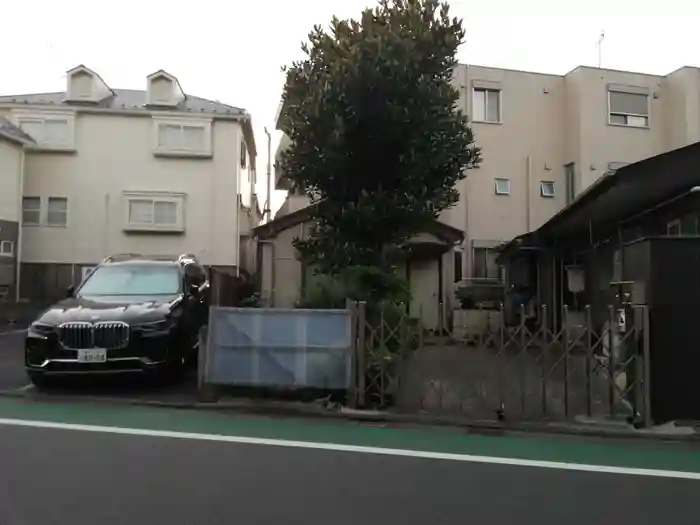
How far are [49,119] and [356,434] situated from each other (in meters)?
19.3

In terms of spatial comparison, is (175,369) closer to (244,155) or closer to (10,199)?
(10,199)

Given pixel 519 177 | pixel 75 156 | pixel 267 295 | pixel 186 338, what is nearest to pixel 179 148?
pixel 75 156

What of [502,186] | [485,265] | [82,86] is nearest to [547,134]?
[502,186]

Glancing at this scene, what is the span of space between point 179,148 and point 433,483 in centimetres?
1913

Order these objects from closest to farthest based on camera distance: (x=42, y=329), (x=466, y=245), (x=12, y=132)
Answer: (x=42, y=329) < (x=466, y=245) < (x=12, y=132)

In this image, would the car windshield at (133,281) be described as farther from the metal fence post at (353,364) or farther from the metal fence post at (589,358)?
the metal fence post at (589,358)

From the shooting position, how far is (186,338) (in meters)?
9.26

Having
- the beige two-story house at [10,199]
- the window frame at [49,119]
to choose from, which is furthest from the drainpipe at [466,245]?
the beige two-story house at [10,199]

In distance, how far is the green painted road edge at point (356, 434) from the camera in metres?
5.82

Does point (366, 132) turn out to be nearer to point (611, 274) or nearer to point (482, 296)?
point (611, 274)

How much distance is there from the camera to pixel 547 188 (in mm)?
19641

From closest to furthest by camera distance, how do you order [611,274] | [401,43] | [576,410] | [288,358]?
[576,410] < [288,358] < [401,43] < [611,274]

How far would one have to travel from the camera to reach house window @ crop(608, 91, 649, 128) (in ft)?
63.8

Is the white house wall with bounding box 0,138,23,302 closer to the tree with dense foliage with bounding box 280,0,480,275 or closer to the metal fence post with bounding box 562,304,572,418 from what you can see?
the tree with dense foliage with bounding box 280,0,480,275
